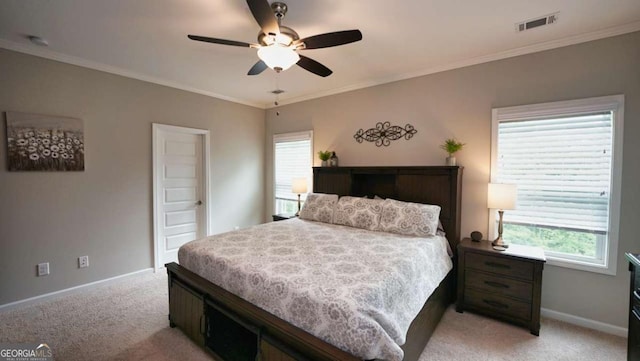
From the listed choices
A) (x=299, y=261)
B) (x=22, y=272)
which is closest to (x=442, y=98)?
(x=299, y=261)

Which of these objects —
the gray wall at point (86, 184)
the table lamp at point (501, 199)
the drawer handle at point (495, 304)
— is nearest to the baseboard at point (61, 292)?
the gray wall at point (86, 184)

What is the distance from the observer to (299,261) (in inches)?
77.9

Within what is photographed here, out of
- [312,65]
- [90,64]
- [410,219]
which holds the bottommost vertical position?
[410,219]

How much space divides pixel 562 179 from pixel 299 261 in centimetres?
268

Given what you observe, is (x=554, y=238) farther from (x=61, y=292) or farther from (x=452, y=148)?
(x=61, y=292)

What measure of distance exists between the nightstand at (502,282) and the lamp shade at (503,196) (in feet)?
1.44

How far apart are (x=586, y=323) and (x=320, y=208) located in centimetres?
288

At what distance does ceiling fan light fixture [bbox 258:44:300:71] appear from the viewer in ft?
6.30

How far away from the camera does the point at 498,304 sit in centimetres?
251

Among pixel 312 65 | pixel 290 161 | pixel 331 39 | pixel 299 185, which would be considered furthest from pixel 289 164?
pixel 331 39

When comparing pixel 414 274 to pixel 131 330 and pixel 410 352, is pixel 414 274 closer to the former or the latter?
pixel 410 352

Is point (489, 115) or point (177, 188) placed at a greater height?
point (489, 115)

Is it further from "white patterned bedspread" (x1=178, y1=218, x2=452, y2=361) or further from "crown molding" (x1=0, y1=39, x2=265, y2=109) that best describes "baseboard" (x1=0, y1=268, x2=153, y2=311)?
"crown molding" (x1=0, y1=39, x2=265, y2=109)

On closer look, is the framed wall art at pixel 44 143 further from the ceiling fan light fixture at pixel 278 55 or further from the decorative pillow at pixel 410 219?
the decorative pillow at pixel 410 219
